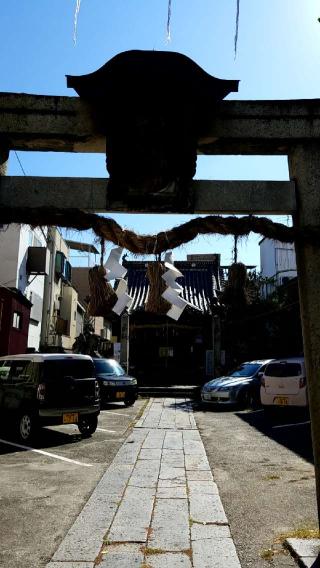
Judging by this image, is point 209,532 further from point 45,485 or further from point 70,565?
point 45,485

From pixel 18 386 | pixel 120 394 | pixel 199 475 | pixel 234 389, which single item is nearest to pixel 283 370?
pixel 234 389

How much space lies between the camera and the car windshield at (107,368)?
16.3m

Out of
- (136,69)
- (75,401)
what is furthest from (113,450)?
(136,69)

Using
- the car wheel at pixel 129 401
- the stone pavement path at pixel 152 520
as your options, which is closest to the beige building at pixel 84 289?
the car wheel at pixel 129 401

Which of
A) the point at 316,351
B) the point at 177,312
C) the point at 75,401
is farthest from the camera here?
the point at 75,401

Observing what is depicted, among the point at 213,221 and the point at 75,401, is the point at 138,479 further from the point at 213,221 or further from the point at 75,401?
the point at 213,221

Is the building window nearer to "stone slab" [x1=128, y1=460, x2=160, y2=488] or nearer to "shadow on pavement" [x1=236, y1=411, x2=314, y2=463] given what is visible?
"shadow on pavement" [x1=236, y1=411, x2=314, y2=463]

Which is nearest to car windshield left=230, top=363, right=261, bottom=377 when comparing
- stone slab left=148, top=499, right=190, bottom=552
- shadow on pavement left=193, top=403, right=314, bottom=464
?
shadow on pavement left=193, top=403, right=314, bottom=464

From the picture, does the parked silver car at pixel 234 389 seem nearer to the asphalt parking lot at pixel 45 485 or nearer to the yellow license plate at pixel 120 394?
the yellow license plate at pixel 120 394

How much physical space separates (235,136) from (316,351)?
6.91ft

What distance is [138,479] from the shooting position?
20.6 ft

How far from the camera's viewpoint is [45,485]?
6102 mm

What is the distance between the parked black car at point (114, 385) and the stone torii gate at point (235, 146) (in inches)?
478

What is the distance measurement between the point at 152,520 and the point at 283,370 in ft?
29.5
